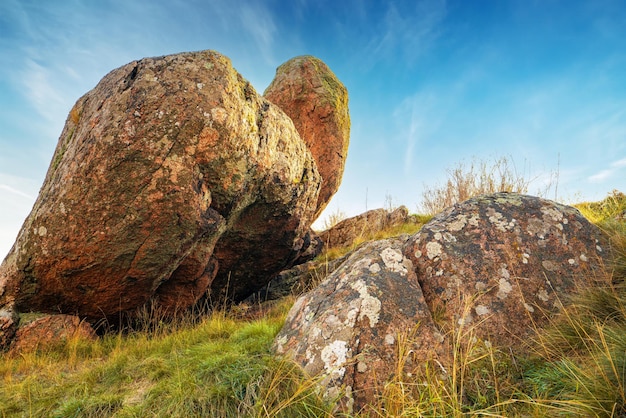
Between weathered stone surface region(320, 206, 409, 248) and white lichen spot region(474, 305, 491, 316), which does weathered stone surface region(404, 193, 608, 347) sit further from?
weathered stone surface region(320, 206, 409, 248)

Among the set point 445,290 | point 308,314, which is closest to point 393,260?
point 445,290

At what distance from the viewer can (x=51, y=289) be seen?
18.2 ft

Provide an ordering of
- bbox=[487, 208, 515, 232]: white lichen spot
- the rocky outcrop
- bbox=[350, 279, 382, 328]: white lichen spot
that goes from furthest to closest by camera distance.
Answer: bbox=[487, 208, 515, 232]: white lichen spot < bbox=[350, 279, 382, 328]: white lichen spot < the rocky outcrop

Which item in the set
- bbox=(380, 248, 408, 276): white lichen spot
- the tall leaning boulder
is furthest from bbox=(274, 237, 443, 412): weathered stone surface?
the tall leaning boulder

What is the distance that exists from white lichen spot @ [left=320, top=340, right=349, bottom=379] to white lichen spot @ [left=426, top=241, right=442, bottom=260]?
1475 millimetres

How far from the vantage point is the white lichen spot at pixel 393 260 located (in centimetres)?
383

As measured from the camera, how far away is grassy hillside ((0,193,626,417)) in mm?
2293

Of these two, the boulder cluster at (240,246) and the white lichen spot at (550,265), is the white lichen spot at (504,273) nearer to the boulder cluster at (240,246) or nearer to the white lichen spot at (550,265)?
the boulder cluster at (240,246)

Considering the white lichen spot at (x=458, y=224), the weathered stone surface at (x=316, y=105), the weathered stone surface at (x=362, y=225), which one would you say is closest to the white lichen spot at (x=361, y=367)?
the white lichen spot at (x=458, y=224)

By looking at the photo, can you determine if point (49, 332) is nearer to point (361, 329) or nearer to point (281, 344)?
point (281, 344)

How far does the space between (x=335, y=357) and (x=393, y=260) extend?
4.37ft

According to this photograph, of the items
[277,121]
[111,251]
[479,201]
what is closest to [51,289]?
[111,251]

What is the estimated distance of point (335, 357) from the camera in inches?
119

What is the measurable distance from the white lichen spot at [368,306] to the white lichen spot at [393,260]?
18.3 inches
